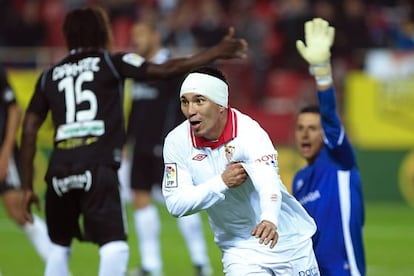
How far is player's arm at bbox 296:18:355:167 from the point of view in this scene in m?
7.32

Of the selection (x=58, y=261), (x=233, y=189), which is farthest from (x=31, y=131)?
(x=233, y=189)

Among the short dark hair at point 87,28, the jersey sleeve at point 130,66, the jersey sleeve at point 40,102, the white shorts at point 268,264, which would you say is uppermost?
the short dark hair at point 87,28

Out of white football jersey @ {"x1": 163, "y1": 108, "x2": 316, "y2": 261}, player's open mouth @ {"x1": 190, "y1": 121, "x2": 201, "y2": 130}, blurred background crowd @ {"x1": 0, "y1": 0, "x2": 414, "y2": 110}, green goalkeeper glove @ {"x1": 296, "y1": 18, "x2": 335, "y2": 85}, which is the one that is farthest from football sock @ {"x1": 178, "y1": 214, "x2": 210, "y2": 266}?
blurred background crowd @ {"x1": 0, "y1": 0, "x2": 414, "y2": 110}

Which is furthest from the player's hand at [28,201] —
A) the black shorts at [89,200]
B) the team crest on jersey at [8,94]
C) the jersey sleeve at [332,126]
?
the jersey sleeve at [332,126]

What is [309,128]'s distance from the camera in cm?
812

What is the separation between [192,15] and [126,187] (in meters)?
5.05

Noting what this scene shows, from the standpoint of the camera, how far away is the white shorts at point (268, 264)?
6676 millimetres

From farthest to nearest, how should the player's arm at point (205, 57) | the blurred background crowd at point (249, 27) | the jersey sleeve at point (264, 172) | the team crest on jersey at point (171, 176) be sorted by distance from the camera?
the blurred background crowd at point (249, 27) → the player's arm at point (205, 57) → the team crest on jersey at point (171, 176) → the jersey sleeve at point (264, 172)

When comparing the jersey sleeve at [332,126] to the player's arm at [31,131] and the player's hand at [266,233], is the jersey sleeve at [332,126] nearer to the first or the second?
the player's hand at [266,233]

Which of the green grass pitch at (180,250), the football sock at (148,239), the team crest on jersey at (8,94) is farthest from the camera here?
the green grass pitch at (180,250)

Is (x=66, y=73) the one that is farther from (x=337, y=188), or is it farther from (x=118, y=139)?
(x=337, y=188)

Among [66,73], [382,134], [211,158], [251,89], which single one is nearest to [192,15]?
[251,89]

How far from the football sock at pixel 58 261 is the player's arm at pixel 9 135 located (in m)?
1.28

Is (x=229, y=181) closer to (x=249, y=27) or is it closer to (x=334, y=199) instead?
(x=334, y=199)
